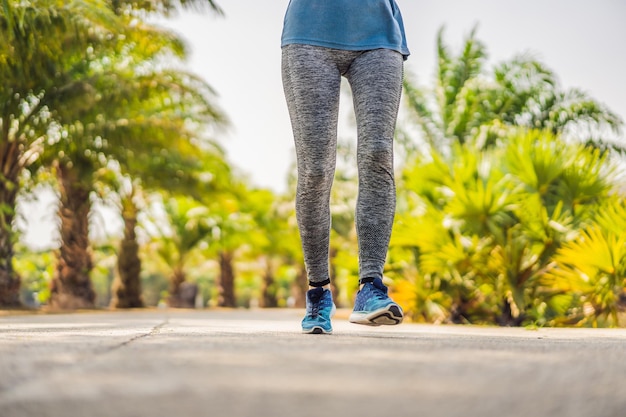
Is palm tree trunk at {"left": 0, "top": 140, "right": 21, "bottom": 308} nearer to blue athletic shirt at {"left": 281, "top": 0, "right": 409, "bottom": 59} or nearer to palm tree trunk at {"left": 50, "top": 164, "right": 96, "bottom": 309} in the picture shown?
palm tree trunk at {"left": 50, "top": 164, "right": 96, "bottom": 309}

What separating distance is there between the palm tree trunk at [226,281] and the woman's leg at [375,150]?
919 inches

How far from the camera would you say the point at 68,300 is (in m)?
14.9

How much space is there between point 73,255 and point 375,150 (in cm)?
1275

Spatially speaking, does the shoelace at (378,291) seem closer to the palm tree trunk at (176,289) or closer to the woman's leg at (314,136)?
the woman's leg at (314,136)

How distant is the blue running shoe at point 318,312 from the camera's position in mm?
3051

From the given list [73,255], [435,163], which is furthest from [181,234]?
[435,163]

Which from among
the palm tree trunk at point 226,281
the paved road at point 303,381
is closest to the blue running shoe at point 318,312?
the paved road at point 303,381

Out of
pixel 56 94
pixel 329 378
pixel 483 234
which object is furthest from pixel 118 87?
pixel 329 378

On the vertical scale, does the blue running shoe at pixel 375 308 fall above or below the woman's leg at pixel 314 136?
below

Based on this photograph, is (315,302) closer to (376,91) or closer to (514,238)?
(376,91)

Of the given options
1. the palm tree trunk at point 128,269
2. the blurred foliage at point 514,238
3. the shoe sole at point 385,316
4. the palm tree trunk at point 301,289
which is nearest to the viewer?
the shoe sole at point 385,316

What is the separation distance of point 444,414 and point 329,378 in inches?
12.9

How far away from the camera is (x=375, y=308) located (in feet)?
9.71

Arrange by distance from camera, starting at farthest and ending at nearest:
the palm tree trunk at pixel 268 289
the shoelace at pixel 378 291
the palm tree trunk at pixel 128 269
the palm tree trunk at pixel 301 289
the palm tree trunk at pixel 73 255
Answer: the palm tree trunk at pixel 268 289 < the palm tree trunk at pixel 301 289 < the palm tree trunk at pixel 128 269 < the palm tree trunk at pixel 73 255 < the shoelace at pixel 378 291
